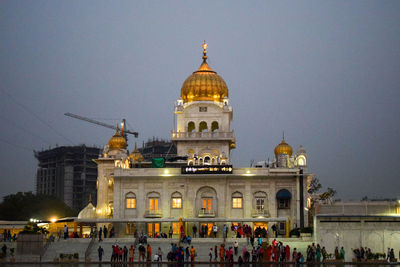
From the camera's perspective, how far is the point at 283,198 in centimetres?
6781

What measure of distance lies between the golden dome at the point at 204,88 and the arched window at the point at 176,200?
44.9 ft

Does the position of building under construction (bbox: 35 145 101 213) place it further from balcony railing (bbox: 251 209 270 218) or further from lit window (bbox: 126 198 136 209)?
balcony railing (bbox: 251 209 270 218)

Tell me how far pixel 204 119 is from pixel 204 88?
360 cm

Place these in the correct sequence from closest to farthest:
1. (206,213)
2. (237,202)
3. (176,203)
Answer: (206,213) < (237,202) < (176,203)

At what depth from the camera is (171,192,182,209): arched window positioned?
68812 mm

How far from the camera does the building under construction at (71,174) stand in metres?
154

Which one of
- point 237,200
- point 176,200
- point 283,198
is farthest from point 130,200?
point 283,198

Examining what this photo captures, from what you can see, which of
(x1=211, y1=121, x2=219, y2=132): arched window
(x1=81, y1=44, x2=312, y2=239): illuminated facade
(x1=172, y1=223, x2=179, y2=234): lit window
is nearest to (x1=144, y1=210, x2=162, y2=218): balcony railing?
(x1=81, y1=44, x2=312, y2=239): illuminated facade

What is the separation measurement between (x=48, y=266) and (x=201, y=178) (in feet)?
85.3

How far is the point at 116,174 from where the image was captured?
69375 millimetres

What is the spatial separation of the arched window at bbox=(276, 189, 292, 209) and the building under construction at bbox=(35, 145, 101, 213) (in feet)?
294

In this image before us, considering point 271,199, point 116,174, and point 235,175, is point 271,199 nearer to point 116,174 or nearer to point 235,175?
point 235,175

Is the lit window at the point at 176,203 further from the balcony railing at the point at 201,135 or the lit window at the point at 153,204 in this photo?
the balcony railing at the point at 201,135

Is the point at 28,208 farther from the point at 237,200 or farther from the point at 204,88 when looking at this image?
the point at 237,200
